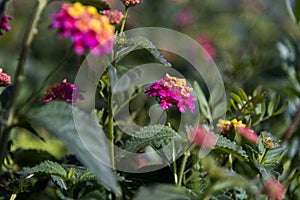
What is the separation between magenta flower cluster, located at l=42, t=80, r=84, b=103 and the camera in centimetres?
96

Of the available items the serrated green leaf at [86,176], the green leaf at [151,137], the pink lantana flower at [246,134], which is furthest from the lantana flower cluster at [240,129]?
the serrated green leaf at [86,176]

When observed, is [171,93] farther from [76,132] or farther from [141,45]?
[76,132]

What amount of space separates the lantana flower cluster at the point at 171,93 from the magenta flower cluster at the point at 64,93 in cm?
11

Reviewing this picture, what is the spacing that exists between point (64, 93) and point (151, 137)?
6.8 inches

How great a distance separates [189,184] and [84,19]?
33 cm

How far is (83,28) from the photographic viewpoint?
723 mm

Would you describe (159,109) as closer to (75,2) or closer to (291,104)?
(75,2)

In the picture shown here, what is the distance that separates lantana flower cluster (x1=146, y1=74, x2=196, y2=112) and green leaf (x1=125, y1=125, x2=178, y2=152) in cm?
7

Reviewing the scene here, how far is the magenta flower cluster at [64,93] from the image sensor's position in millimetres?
962

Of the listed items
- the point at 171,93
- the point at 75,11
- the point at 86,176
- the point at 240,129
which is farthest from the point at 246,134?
the point at 75,11

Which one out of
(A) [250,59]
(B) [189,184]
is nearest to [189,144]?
(B) [189,184]

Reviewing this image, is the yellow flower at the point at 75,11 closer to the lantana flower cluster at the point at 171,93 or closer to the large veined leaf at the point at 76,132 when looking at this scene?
the large veined leaf at the point at 76,132

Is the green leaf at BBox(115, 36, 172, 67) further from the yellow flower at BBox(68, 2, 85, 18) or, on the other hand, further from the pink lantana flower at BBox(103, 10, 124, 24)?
the yellow flower at BBox(68, 2, 85, 18)

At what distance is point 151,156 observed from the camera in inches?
38.9
